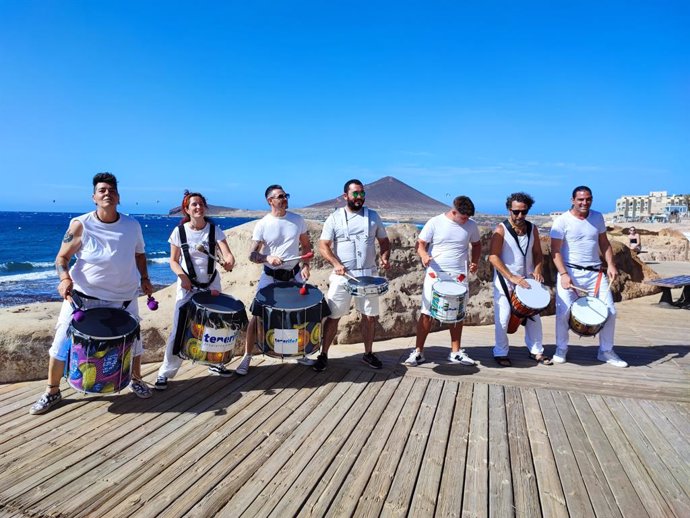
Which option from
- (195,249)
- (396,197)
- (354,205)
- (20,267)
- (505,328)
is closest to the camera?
(195,249)

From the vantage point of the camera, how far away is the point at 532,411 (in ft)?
12.6

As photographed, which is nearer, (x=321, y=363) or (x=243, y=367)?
(x=243, y=367)

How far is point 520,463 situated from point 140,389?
10.5 feet

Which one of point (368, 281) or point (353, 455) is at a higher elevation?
point (368, 281)

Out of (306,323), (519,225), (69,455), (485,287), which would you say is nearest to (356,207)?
(306,323)

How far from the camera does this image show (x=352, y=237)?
469 centimetres

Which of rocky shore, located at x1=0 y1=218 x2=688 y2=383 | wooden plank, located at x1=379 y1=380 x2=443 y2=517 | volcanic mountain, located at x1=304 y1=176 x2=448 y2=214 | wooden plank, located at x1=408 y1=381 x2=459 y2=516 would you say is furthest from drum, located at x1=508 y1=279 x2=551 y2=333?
volcanic mountain, located at x1=304 y1=176 x2=448 y2=214

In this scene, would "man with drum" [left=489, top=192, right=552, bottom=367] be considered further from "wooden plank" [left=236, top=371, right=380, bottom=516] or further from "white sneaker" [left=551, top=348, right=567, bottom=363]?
Result: "wooden plank" [left=236, top=371, right=380, bottom=516]

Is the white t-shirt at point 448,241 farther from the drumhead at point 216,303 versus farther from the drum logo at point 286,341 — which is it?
the drumhead at point 216,303

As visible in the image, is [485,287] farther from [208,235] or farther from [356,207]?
[208,235]

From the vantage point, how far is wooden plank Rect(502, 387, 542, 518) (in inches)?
102

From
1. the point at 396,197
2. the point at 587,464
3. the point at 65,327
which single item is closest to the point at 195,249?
the point at 65,327

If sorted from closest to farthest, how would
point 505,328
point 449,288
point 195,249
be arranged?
1. point 195,249
2. point 449,288
3. point 505,328

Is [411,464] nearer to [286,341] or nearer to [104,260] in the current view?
[286,341]
